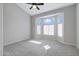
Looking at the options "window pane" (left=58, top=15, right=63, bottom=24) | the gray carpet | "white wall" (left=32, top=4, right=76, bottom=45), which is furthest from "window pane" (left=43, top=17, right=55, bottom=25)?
the gray carpet

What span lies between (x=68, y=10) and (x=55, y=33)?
6.12 ft

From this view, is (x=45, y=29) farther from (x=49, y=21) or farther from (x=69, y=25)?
(x=69, y=25)

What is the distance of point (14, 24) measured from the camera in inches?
194

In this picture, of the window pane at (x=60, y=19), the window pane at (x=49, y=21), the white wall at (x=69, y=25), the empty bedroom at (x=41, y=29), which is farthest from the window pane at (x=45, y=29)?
the white wall at (x=69, y=25)

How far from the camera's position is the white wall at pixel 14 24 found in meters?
4.38

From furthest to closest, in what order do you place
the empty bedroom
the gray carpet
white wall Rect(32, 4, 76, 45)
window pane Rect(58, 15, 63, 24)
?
1. window pane Rect(58, 15, 63, 24)
2. white wall Rect(32, 4, 76, 45)
3. the empty bedroom
4. the gray carpet

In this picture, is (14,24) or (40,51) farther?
(14,24)

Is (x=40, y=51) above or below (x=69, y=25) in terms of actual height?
below

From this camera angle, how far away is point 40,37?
21.6 ft

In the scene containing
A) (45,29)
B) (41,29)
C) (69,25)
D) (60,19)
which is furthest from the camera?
(41,29)

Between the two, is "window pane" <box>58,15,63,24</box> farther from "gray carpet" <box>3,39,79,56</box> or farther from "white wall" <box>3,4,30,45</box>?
"white wall" <box>3,4,30,45</box>

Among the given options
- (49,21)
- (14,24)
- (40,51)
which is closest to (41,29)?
(49,21)

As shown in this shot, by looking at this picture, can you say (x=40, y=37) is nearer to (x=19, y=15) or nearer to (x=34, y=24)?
(x=34, y=24)

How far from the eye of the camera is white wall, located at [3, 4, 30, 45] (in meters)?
4.38
